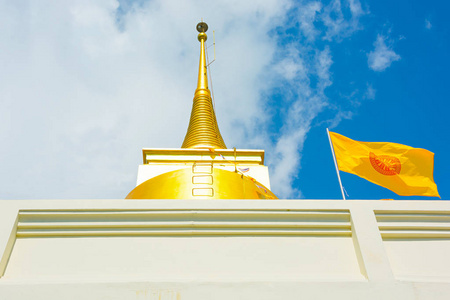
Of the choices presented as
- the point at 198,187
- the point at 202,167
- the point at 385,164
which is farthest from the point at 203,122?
the point at 385,164

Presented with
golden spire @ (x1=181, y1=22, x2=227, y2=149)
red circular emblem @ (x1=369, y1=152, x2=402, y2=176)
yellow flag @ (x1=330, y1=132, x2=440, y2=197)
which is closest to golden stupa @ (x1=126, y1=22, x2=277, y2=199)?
golden spire @ (x1=181, y1=22, x2=227, y2=149)

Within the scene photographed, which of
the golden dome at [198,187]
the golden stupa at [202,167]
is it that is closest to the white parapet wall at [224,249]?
the golden dome at [198,187]

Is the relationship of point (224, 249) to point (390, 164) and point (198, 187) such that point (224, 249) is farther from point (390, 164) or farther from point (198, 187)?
point (390, 164)

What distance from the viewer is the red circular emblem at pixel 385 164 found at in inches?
249

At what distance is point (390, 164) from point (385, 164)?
9cm

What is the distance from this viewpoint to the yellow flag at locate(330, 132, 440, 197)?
6.27 meters

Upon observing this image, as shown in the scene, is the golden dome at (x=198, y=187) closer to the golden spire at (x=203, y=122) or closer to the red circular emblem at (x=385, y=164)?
the red circular emblem at (x=385, y=164)

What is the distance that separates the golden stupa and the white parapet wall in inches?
61.4

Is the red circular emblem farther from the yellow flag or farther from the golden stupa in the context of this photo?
the golden stupa

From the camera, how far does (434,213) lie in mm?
4730

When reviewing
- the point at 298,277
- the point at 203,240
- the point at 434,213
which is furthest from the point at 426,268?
the point at 203,240

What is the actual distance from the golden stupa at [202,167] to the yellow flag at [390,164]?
1.49 meters

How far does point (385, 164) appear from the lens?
638 centimetres

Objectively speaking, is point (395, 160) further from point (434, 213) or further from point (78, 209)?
point (78, 209)
